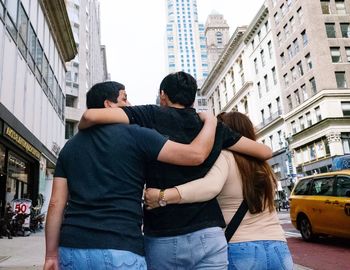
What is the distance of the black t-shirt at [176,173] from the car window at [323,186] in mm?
8297

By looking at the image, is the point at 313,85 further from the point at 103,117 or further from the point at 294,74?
the point at 103,117

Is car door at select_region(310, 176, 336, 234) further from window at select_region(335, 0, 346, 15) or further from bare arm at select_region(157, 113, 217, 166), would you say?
window at select_region(335, 0, 346, 15)

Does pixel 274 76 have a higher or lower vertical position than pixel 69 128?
higher

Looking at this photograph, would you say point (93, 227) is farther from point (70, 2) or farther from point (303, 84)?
point (70, 2)

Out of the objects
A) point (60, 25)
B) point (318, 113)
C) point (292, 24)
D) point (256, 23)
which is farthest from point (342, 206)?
point (256, 23)

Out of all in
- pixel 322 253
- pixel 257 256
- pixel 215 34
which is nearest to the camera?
pixel 257 256

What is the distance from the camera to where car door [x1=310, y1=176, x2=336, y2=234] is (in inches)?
368

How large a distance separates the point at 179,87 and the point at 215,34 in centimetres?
14346

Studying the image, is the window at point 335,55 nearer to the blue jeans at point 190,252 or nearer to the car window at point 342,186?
the car window at point 342,186

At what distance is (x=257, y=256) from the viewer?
2.23m

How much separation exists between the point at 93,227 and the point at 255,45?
175ft

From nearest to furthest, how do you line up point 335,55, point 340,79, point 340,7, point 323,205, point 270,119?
point 323,205 → point 340,79 → point 335,55 → point 340,7 → point 270,119

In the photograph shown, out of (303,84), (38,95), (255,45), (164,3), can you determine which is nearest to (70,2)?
(255,45)

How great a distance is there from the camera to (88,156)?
203 cm
